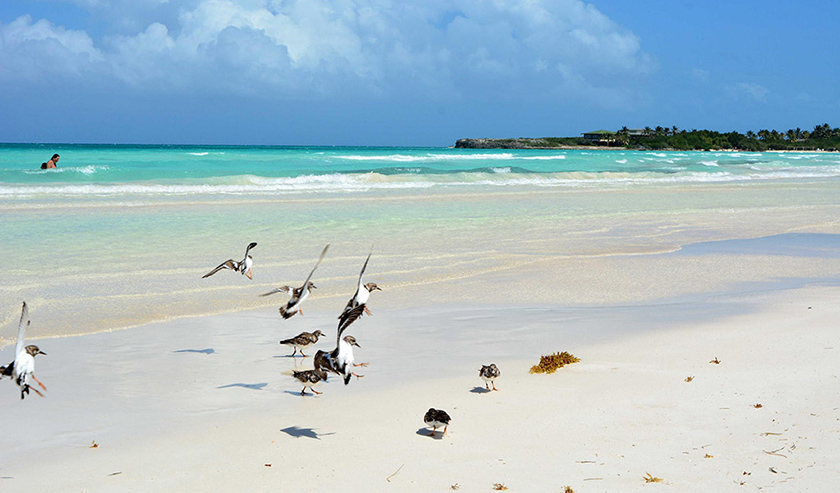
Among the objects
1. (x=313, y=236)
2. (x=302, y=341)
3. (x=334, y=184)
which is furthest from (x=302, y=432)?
(x=334, y=184)

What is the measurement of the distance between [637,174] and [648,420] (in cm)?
4574

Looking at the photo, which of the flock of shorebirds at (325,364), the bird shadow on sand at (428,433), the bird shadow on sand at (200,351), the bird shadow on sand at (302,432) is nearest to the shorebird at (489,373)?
the flock of shorebirds at (325,364)

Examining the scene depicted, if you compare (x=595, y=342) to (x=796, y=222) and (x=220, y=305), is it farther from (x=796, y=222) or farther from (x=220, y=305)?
(x=796, y=222)

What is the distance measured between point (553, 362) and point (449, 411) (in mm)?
1293

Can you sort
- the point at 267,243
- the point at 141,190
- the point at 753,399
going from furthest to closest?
the point at 141,190 → the point at 267,243 → the point at 753,399

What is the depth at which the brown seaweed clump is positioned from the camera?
20.3 feet

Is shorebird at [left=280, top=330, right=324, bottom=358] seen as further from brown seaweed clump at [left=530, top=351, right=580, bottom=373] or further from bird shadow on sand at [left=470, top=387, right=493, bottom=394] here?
brown seaweed clump at [left=530, top=351, right=580, bottom=373]

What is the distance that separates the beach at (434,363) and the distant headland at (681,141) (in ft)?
480

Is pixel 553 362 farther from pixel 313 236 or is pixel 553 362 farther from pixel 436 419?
pixel 313 236

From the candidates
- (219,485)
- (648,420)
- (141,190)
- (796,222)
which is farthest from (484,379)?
(141,190)

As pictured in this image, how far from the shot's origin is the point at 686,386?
5.69 meters

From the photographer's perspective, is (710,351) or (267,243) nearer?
(710,351)

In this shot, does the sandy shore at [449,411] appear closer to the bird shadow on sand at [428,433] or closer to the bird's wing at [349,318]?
the bird shadow on sand at [428,433]

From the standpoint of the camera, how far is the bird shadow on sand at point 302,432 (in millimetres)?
4930
